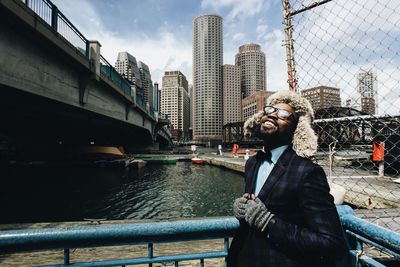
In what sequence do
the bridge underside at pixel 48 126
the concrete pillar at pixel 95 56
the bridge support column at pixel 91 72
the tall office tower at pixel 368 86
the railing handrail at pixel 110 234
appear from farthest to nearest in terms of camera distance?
the bridge underside at pixel 48 126, the concrete pillar at pixel 95 56, the bridge support column at pixel 91 72, the tall office tower at pixel 368 86, the railing handrail at pixel 110 234

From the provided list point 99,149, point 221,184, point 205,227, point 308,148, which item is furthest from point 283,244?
point 99,149

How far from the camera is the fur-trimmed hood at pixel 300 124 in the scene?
1622 millimetres

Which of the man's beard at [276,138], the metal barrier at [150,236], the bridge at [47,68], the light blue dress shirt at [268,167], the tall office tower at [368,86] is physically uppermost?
the bridge at [47,68]

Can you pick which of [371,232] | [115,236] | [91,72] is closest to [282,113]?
[371,232]

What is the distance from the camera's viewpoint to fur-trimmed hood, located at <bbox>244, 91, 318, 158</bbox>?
1622mm

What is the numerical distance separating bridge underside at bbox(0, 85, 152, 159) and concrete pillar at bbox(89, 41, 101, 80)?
9.22 feet

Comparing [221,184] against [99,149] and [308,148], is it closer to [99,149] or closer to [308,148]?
[308,148]

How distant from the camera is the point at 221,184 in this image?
20.5 meters

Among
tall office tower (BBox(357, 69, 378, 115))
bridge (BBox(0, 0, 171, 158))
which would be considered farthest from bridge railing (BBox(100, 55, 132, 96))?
tall office tower (BBox(357, 69, 378, 115))

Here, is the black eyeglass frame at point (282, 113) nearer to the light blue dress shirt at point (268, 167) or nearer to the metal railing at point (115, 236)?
the light blue dress shirt at point (268, 167)

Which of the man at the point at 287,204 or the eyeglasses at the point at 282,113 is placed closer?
the man at the point at 287,204

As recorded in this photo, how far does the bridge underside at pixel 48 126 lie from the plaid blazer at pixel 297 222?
13.1 metres

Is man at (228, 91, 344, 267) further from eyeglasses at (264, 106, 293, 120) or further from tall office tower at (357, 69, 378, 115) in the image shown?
tall office tower at (357, 69, 378, 115)

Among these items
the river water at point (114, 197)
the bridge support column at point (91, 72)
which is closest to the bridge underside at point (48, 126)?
the bridge support column at point (91, 72)
